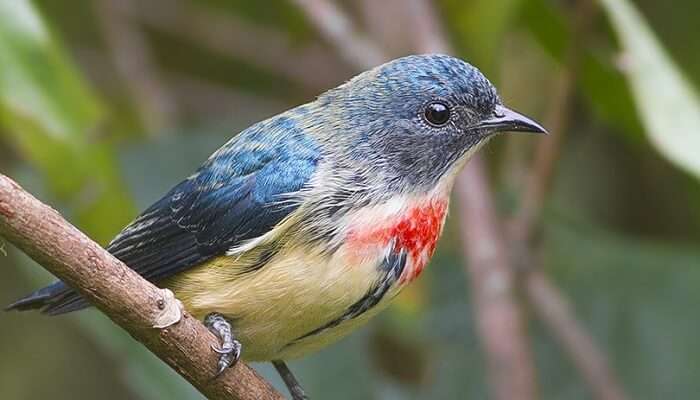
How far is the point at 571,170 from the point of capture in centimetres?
602

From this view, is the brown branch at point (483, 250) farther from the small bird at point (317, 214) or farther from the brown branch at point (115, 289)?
the brown branch at point (115, 289)

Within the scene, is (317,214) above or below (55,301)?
below

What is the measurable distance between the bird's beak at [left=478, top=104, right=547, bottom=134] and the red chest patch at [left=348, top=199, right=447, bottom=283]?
0.88ft

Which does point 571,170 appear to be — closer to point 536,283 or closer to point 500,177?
point 500,177

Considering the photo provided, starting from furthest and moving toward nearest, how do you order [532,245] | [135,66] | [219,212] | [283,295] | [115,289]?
[135,66] < [532,245] < [219,212] < [283,295] < [115,289]

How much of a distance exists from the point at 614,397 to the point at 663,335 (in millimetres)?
570

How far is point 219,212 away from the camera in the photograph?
11.1 ft

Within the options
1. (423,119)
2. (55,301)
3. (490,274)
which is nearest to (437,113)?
(423,119)

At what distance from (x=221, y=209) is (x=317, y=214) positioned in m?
0.34

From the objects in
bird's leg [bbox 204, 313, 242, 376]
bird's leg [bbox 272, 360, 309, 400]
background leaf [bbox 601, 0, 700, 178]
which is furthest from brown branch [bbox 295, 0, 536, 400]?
bird's leg [bbox 204, 313, 242, 376]

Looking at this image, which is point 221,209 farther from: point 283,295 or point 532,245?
point 532,245

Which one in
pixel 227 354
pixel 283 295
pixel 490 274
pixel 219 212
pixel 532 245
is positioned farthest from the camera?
pixel 532 245

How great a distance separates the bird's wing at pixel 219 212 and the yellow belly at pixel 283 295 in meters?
0.08

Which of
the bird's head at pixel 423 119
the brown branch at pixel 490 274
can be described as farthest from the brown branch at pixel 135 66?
the bird's head at pixel 423 119
